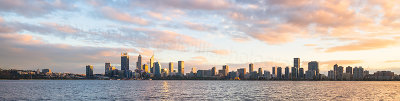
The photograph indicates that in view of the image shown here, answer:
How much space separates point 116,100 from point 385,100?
7007cm

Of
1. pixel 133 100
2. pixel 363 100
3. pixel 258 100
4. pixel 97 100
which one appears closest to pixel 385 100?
pixel 363 100

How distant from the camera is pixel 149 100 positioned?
97.4 m

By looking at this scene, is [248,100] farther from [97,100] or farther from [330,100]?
[97,100]

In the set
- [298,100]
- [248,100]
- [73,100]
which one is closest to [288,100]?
[298,100]

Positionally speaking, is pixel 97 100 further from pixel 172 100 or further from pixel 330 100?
pixel 330 100

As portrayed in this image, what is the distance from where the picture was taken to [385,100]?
101 metres

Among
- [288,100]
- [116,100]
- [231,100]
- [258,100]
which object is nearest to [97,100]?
[116,100]

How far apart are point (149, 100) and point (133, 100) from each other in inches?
158

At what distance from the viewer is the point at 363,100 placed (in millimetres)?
102250

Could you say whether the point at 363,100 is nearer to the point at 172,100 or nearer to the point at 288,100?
the point at 288,100

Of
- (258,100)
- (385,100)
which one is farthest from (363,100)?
(258,100)

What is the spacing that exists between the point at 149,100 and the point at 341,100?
50136 millimetres

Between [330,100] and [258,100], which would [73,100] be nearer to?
[258,100]

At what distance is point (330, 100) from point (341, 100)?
3347mm
